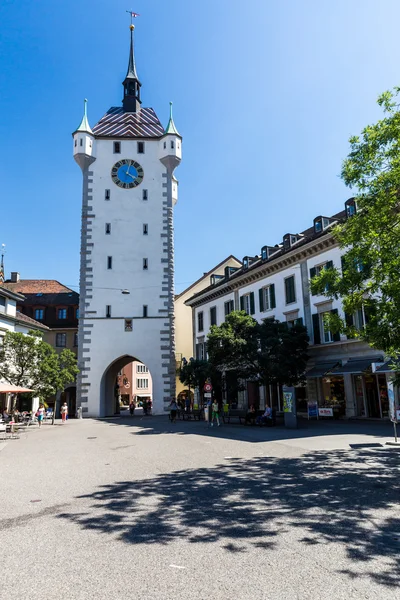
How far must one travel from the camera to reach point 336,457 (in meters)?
12.8

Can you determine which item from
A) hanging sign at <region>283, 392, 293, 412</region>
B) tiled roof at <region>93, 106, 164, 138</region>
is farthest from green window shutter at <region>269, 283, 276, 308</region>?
tiled roof at <region>93, 106, 164, 138</region>

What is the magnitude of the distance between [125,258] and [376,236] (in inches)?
1169

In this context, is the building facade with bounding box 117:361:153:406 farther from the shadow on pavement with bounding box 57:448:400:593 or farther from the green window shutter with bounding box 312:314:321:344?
the shadow on pavement with bounding box 57:448:400:593

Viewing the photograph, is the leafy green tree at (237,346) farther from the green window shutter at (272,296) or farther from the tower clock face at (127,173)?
the tower clock face at (127,173)

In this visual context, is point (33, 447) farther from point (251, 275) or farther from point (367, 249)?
point (251, 275)

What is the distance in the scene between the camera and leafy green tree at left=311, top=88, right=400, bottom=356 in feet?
40.6

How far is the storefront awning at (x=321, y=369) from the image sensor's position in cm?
2752

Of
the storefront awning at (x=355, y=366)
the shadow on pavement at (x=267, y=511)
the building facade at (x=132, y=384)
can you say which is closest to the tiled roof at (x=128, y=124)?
the storefront awning at (x=355, y=366)

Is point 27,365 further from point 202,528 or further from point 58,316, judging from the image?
point 202,528

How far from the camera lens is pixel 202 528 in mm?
6305

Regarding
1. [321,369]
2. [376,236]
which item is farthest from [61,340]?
[376,236]

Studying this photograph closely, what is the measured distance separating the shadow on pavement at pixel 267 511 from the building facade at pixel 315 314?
13.9 metres

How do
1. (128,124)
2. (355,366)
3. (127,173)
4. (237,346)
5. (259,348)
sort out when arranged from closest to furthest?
(355,366)
(237,346)
(259,348)
(127,173)
(128,124)

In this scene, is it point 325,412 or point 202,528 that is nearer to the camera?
point 202,528
